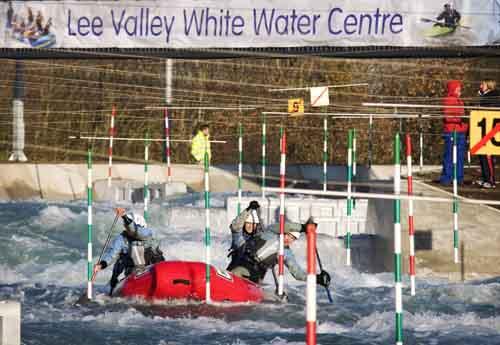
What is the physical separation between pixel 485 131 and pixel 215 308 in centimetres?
288

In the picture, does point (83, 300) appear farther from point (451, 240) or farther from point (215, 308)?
point (451, 240)

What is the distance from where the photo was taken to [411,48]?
20.5 meters

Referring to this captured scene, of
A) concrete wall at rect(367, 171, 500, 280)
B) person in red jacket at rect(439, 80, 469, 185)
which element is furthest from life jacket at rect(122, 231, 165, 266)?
person in red jacket at rect(439, 80, 469, 185)

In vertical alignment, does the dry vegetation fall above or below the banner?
below

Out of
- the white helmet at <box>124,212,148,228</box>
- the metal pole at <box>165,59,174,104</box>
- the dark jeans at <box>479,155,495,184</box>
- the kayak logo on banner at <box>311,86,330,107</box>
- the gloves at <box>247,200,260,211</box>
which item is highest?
the metal pole at <box>165,59,174,104</box>

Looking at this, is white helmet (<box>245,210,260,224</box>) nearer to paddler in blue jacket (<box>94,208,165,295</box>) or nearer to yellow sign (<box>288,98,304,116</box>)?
paddler in blue jacket (<box>94,208,165,295</box>)

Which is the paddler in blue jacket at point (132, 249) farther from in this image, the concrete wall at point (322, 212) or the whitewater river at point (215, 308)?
the concrete wall at point (322, 212)

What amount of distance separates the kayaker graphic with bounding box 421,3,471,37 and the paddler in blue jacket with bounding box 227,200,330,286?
660 centimetres

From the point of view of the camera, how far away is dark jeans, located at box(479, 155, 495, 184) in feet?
57.3

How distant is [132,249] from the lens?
14.3m

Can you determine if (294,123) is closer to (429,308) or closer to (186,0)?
(186,0)

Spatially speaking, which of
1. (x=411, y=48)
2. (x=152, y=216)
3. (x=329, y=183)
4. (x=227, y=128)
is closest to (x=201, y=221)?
(x=152, y=216)

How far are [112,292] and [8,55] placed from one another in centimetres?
796

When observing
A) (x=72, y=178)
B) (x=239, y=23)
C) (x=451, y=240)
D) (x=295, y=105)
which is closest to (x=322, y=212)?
(x=295, y=105)
